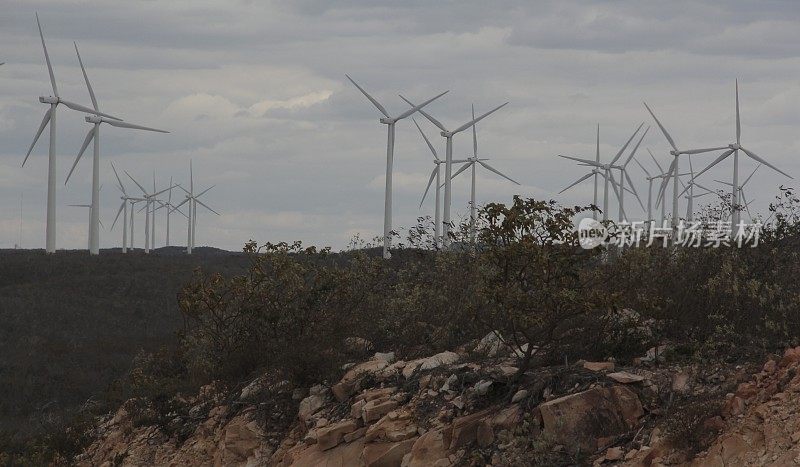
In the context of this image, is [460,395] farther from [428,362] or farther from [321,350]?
[321,350]

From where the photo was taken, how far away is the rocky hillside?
12602 mm

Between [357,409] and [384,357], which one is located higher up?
[384,357]

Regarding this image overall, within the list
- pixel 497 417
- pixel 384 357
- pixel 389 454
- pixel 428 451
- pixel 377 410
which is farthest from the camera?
pixel 384 357

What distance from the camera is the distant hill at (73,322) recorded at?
37.2 m

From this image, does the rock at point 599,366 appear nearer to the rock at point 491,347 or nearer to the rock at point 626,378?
the rock at point 626,378

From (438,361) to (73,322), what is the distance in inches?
1587

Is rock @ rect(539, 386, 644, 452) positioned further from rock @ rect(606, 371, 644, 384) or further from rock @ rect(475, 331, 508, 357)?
rock @ rect(475, 331, 508, 357)

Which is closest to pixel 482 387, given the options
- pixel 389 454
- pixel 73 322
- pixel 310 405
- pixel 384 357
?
pixel 389 454

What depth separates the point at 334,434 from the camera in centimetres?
1697

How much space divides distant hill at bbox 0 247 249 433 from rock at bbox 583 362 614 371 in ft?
50.7

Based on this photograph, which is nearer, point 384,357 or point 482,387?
point 482,387

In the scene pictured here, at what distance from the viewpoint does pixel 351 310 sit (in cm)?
2325

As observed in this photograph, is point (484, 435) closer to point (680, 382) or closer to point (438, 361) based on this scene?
point (680, 382)

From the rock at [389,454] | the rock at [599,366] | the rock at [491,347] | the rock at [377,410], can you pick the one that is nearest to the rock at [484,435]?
the rock at [389,454]
